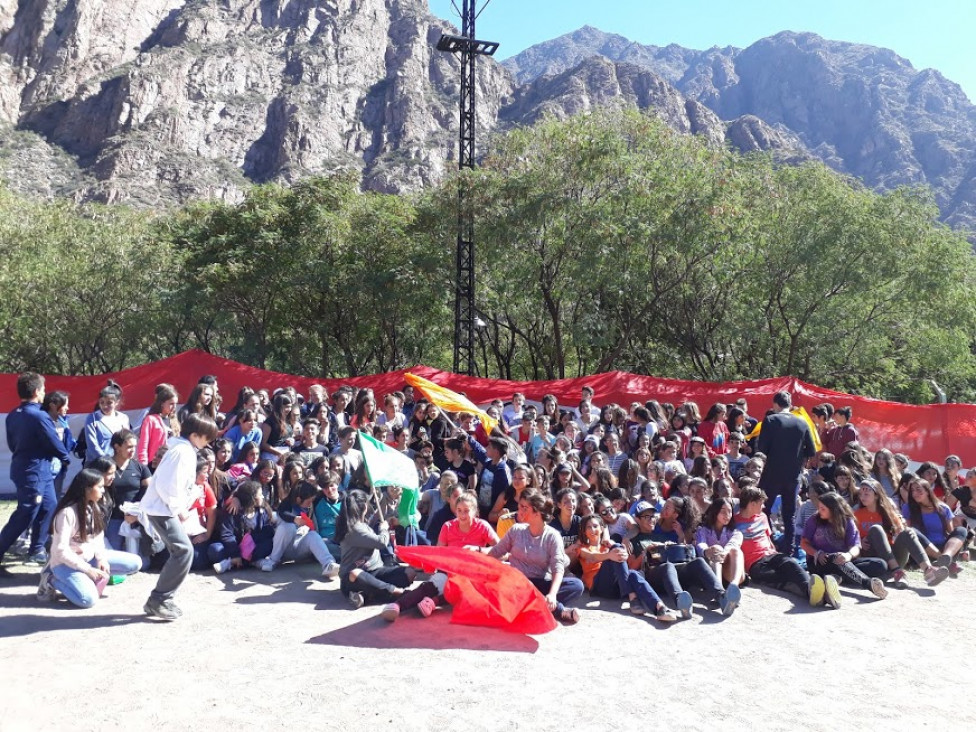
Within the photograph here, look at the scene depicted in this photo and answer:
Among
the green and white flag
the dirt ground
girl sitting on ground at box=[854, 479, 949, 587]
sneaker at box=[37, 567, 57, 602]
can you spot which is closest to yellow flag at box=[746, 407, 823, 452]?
girl sitting on ground at box=[854, 479, 949, 587]

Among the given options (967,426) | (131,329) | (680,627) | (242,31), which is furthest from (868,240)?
(242,31)

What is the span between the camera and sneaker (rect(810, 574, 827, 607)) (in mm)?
7484

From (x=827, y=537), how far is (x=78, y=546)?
7149 millimetres

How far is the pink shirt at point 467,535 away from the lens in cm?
755

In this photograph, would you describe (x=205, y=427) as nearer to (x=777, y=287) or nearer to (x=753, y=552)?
(x=753, y=552)

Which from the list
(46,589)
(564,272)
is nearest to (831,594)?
(46,589)

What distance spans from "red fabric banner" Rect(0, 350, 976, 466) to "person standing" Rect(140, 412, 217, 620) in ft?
27.3

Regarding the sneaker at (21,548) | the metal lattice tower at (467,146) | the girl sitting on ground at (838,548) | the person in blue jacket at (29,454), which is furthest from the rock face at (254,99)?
the person in blue jacket at (29,454)

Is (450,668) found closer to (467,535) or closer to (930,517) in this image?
(467,535)

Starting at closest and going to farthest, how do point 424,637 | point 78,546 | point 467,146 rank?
point 424,637
point 78,546
point 467,146

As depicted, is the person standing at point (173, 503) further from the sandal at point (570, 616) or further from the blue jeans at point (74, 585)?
the sandal at point (570, 616)

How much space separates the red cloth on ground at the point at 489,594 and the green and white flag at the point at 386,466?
0.99 metres

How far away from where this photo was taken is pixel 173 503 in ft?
19.8

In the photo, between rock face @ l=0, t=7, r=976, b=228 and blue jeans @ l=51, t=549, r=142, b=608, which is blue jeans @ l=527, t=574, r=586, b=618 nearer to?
blue jeans @ l=51, t=549, r=142, b=608
